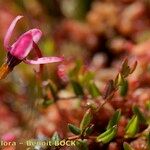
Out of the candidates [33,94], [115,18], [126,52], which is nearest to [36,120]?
[33,94]

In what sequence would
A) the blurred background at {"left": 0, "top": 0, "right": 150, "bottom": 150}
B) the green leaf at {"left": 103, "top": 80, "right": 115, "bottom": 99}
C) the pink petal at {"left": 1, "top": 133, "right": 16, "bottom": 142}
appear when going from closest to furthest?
the green leaf at {"left": 103, "top": 80, "right": 115, "bottom": 99}
the pink petal at {"left": 1, "top": 133, "right": 16, "bottom": 142}
the blurred background at {"left": 0, "top": 0, "right": 150, "bottom": 150}

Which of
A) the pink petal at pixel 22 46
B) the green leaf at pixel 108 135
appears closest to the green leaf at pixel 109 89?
the green leaf at pixel 108 135

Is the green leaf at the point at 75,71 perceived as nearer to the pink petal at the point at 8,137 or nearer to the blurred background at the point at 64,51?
the blurred background at the point at 64,51

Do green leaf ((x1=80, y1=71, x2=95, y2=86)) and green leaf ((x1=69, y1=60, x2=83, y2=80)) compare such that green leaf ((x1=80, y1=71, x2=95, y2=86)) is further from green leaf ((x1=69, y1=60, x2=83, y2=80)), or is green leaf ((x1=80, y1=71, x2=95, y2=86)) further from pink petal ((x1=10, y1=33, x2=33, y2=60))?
pink petal ((x1=10, y1=33, x2=33, y2=60))

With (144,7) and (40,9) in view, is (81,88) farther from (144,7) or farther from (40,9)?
(40,9)

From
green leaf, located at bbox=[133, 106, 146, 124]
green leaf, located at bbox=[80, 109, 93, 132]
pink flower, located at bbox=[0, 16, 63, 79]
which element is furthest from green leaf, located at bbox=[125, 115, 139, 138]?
pink flower, located at bbox=[0, 16, 63, 79]

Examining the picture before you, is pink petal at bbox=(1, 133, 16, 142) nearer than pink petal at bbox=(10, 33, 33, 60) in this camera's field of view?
No

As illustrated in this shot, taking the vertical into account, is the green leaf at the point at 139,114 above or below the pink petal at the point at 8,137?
above

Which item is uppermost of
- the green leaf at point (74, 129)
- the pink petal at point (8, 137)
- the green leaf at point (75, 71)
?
the green leaf at point (74, 129)
